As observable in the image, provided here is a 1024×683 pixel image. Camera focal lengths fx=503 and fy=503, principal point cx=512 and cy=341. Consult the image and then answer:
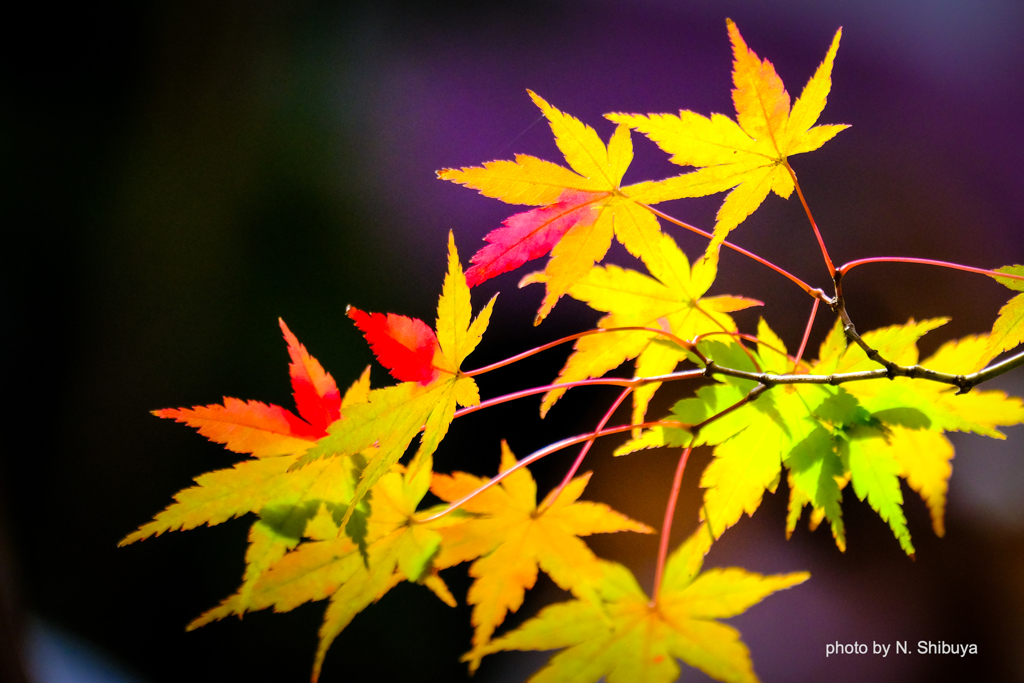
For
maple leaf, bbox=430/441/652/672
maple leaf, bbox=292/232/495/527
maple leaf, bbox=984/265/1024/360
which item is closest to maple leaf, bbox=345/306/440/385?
maple leaf, bbox=292/232/495/527

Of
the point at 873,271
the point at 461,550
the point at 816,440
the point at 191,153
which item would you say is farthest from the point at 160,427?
the point at 873,271

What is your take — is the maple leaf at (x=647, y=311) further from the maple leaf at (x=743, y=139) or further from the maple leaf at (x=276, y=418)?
the maple leaf at (x=276, y=418)

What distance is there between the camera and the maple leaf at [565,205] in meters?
0.39

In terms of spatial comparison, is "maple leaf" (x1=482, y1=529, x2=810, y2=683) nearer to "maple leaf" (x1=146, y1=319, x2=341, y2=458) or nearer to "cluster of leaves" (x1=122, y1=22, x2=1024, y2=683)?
"cluster of leaves" (x1=122, y1=22, x2=1024, y2=683)

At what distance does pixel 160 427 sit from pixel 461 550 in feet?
3.20

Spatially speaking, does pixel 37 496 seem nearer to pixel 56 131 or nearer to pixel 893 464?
pixel 56 131

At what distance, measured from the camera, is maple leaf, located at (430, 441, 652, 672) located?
16.4 inches

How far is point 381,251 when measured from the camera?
1.04 metres

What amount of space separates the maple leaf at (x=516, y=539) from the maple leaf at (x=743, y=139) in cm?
25

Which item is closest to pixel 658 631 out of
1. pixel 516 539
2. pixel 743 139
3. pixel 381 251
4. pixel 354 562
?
pixel 516 539

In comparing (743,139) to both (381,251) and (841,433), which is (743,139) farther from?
(381,251)

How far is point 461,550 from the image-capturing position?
0.44m

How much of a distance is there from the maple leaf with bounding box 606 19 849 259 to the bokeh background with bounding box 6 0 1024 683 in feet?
1.56

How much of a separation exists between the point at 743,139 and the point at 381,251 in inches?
30.9
